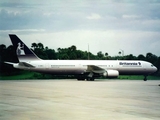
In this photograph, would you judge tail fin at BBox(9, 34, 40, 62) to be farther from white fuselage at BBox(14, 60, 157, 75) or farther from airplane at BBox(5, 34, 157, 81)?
white fuselage at BBox(14, 60, 157, 75)

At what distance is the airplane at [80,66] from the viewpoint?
28328mm

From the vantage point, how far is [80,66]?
30391 mm

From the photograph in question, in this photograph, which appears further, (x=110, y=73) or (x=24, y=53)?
(x=110, y=73)

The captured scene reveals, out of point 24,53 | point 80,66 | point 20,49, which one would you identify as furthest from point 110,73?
point 20,49

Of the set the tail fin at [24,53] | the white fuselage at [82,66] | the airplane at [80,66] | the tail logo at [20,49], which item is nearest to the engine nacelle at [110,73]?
the airplane at [80,66]

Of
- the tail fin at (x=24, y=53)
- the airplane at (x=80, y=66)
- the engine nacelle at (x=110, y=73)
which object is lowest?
the engine nacelle at (x=110, y=73)

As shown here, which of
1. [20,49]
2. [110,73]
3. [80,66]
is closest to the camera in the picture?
[20,49]

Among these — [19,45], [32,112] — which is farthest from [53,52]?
[32,112]

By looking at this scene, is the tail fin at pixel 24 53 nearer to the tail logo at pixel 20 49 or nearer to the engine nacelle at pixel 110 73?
the tail logo at pixel 20 49

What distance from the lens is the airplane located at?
28.3m

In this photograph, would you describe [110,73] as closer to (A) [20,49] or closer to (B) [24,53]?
(B) [24,53]

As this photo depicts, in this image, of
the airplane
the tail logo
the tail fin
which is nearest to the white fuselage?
the airplane

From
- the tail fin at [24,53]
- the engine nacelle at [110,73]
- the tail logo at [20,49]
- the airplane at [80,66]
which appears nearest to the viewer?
the tail logo at [20,49]

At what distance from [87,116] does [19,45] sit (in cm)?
2103
